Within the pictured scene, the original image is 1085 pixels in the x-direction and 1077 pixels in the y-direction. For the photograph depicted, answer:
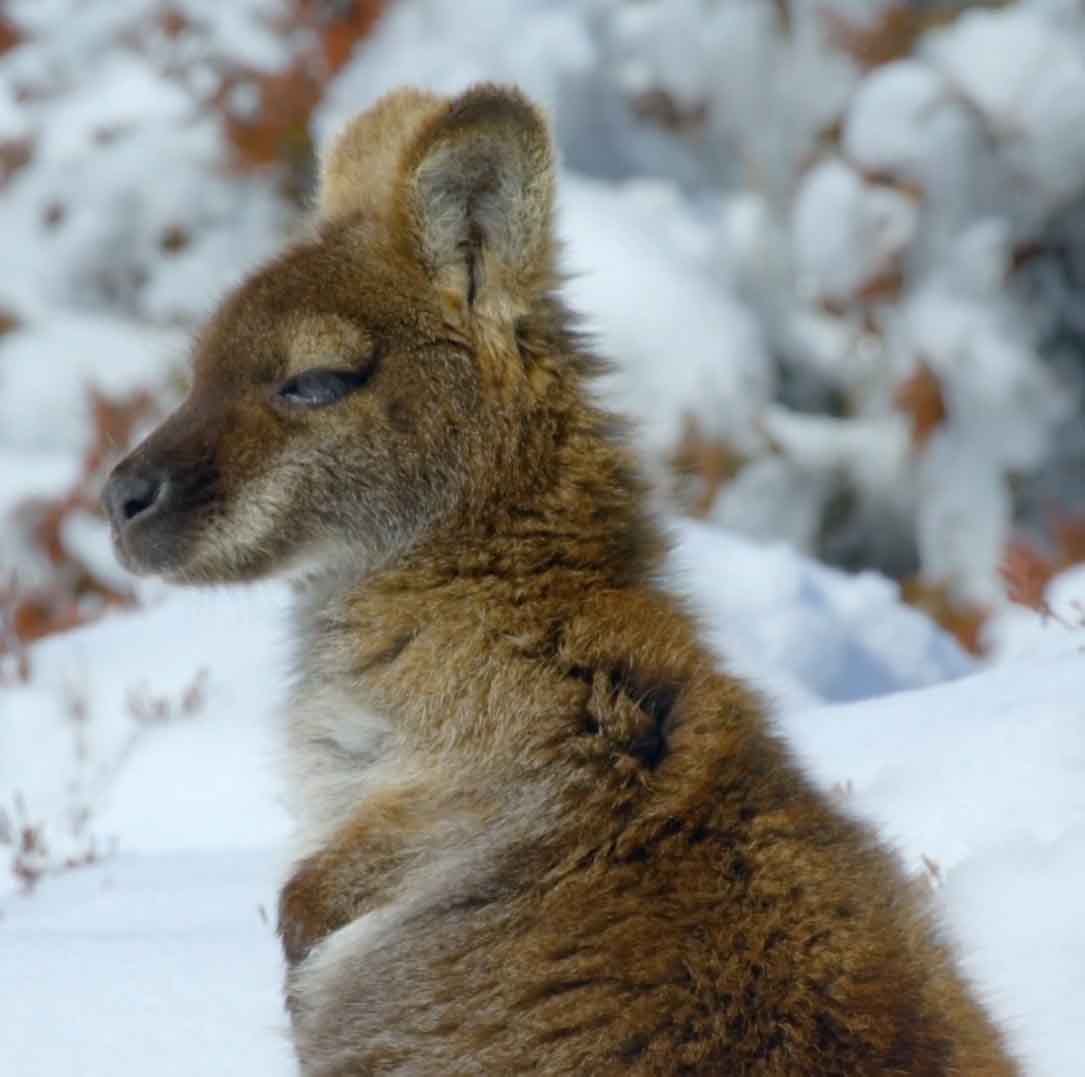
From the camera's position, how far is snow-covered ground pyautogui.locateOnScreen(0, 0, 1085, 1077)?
3.62 m

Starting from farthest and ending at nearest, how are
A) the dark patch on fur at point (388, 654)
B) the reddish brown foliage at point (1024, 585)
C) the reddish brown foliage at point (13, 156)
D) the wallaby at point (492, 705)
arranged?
the reddish brown foliage at point (13, 156), the reddish brown foliage at point (1024, 585), the dark patch on fur at point (388, 654), the wallaby at point (492, 705)

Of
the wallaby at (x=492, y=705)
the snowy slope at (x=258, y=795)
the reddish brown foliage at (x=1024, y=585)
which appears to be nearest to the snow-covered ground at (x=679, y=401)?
the snowy slope at (x=258, y=795)

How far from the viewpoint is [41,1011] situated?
11.2 ft

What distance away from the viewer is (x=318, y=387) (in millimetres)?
3023

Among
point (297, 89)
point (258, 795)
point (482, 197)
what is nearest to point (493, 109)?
point (482, 197)

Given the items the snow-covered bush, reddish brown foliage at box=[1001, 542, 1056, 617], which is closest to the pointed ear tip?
reddish brown foliage at box=[1001, 542, 1056, 617]

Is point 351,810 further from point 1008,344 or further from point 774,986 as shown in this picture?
point 1008,344

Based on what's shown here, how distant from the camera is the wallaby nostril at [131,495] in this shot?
9.91ft

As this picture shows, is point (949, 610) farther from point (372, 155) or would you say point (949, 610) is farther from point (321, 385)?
point (321, 385)

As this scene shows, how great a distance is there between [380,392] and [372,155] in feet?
2.03

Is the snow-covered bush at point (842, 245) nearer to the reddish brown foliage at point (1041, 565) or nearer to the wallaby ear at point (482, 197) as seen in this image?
the reddish brown foliage at point (1041, 565)

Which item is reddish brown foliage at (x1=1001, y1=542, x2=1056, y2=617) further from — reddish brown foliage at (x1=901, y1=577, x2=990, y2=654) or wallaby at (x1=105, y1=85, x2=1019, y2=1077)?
reddish brown foliage at (x1=901, y1=577, x2=990, y2=654)

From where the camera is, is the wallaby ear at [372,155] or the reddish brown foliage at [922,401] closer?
the wallaby ear at [372,155]

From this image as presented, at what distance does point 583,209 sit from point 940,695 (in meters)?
4.40
